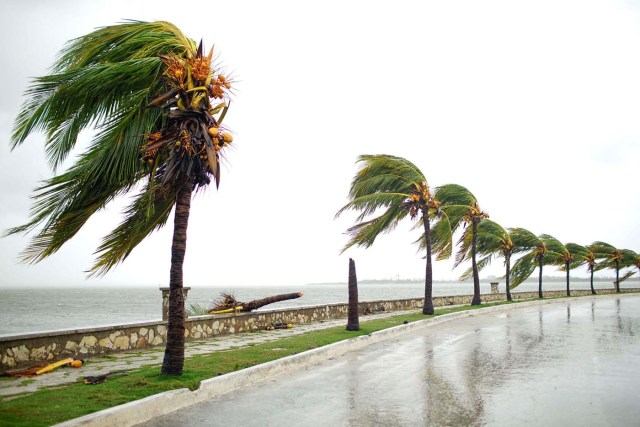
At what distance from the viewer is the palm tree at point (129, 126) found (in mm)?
8055

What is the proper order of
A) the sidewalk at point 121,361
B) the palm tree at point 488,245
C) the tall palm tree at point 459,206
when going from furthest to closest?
the palm tree at point 488,245 < the tall palm tree at point 459,206 < the sidewalk at point 121,361

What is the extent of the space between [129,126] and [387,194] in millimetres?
14410

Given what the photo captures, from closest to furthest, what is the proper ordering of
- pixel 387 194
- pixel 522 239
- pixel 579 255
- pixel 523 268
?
pixel 387 194 < pixel 522 239 < pixel 523 268 < pixel 579 255

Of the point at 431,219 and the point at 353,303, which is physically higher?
the point at 431,219

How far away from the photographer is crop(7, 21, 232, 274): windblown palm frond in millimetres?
8031

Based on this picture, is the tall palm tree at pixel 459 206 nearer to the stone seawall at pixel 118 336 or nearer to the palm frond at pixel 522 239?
the stone seawall at pixel 118 336

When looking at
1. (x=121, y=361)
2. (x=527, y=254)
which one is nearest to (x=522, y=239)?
(x=527, y=254)

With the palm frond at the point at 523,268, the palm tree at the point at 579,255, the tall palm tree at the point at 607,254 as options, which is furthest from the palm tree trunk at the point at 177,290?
the tall palm tree at the point at 607,254

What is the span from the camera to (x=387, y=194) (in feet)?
71.2

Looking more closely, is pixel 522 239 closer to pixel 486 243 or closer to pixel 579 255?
pixel 486 243

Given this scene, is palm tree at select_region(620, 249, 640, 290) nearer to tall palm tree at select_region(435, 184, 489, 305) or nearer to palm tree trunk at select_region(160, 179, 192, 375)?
tall palm tree at select_region(435, 184, 489, 305)

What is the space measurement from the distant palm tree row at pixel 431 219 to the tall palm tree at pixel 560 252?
1056mm

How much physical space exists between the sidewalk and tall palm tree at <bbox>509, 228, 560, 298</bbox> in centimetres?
3076

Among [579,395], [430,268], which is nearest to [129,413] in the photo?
[579,395]
